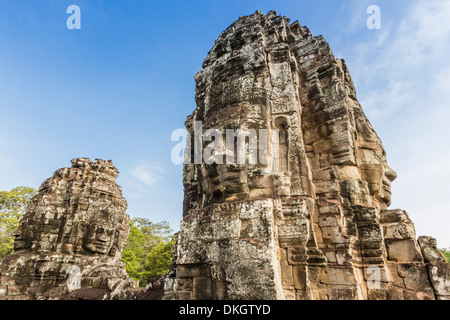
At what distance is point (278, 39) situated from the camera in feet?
20.7

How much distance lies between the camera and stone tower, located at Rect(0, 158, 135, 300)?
764 cm

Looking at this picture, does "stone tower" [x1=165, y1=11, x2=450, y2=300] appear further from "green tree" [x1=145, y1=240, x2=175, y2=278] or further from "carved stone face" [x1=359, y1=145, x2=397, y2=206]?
"green tree" [x1=145, y1=240, x2=175, y2=278]

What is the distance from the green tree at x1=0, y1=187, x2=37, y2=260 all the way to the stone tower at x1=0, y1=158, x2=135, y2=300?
14.8 m

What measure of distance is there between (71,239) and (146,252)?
75.6ft

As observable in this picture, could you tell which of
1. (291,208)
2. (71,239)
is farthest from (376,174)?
(71,239)

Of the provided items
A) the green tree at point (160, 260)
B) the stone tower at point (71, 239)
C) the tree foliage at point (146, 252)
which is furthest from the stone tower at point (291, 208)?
the green tree at point (160, 260)

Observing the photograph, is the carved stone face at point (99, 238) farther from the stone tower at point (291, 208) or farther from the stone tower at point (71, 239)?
the stone tower at point (291, 208)

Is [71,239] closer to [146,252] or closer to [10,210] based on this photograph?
[10,210]

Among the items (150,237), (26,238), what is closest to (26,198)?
(150,237)

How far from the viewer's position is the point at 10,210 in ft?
69.4

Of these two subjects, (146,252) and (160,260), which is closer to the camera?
(160,260)

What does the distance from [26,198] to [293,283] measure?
25098mm

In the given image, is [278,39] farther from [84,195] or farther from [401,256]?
[84,195]

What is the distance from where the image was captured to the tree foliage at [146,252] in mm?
21250
